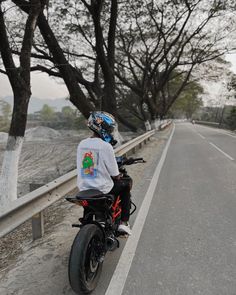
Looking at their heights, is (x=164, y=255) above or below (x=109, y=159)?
below

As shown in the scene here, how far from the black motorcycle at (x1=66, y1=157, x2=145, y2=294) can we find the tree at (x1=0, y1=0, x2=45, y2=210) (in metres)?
3.17

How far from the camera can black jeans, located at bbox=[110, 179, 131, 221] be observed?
130 inches

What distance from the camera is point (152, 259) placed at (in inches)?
128

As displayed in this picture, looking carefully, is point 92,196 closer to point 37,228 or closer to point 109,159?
point 109,159

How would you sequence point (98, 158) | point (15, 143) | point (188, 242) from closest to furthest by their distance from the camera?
1. point (98, 158)
2. point (188, 242)
3. point (15, 143)

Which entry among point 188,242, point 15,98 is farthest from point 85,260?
point 15,98

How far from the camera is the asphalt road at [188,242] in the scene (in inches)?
110

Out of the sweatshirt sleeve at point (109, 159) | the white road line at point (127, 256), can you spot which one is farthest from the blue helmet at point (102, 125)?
the white road line at point (127, 256)

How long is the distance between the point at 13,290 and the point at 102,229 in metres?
1.10

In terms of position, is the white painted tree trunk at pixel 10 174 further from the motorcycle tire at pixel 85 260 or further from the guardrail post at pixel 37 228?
the motorcycle tire at pixel 85 260

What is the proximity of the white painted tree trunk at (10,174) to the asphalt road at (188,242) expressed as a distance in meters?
2.99

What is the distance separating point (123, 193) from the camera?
3406mm

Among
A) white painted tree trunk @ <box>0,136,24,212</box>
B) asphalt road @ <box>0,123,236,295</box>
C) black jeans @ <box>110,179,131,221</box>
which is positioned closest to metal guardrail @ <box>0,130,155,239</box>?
asphalt road @ <box>0,123,236,295</box>

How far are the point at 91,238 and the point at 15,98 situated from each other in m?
4.47
